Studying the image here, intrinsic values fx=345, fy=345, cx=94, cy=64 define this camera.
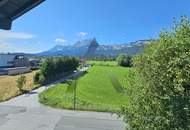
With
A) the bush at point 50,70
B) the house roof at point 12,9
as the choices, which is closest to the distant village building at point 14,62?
the bush at point 50,70

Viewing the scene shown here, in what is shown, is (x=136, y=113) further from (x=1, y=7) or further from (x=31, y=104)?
(x=31, y=104)

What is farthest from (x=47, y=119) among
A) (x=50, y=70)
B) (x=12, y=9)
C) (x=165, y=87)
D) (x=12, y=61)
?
(x=12, y=61)

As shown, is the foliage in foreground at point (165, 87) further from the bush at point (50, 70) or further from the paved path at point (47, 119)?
the bush at point (50, 70)

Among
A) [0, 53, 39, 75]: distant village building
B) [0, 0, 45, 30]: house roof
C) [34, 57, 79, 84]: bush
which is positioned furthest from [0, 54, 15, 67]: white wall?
[0, 0, 45, 30]: house roof

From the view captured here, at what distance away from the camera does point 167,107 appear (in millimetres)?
12477

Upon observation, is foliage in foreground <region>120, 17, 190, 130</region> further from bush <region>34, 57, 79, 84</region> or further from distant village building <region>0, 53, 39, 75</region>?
distant village building <region>0, 53, 39, 75</region>

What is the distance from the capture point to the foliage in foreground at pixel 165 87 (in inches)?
466

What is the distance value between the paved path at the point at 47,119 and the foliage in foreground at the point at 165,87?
77.8 feet

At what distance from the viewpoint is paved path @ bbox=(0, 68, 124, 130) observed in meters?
37.8

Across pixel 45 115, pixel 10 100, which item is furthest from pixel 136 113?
pixel 10 100

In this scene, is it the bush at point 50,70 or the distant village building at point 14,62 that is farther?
the distant village building at point 14,62

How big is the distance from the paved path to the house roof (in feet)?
98.3

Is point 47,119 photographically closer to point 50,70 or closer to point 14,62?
point 50,70

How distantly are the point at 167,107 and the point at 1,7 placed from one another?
301 inches
